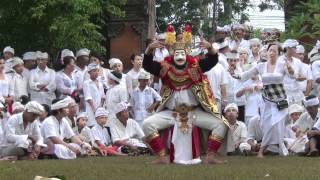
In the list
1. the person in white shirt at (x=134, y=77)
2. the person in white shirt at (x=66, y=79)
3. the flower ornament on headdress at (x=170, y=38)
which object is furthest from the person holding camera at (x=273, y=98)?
the person in white shirt at (x=66, y=79)

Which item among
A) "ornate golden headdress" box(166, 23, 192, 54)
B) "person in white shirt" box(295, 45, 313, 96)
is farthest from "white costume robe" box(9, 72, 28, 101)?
"person in white shirt" box(295, 45, 313, 96)

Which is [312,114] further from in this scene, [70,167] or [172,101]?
[70,167]

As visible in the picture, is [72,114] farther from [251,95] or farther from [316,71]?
[316,71]

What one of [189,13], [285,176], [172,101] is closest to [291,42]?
[172,101]

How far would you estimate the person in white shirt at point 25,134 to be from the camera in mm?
14961

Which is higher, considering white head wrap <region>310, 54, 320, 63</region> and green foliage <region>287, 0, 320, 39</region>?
green foliage <region>287, 0, 320, 39</region>

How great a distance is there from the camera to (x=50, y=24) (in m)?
19.4

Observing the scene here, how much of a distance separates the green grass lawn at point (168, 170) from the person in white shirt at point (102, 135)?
11.2ft

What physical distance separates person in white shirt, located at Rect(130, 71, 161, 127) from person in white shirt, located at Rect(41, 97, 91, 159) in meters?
1.93

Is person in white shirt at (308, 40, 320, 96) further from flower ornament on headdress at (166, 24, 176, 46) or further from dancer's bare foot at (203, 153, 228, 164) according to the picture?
flower ornament on headdress at (166, 24, 176, 46)

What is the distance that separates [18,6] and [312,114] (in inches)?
287

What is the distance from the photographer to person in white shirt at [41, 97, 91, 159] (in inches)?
612

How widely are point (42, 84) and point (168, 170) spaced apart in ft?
21.0

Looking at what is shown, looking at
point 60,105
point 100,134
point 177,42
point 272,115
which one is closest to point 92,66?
point 100,134
